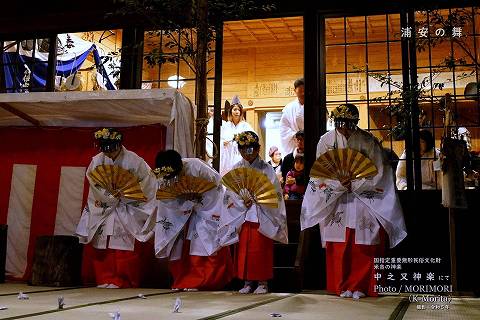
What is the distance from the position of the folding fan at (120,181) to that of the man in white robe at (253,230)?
1.29 metres

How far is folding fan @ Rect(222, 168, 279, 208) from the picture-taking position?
6520 mm

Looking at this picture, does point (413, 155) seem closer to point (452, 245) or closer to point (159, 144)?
point (452, 245)

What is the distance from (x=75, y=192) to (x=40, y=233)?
31.3 inches

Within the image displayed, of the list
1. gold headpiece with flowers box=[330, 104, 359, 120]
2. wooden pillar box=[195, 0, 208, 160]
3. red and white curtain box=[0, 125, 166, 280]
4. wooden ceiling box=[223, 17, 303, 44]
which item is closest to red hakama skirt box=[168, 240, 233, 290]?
wooden pillar box=[195, 0, 208, 160]

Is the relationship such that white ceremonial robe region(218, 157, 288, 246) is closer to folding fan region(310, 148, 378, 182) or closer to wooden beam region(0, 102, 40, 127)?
folding fan region(310, 148, 378, 182)

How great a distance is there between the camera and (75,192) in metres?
8.16

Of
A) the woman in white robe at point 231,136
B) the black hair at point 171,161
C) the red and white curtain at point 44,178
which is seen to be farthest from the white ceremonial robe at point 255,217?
the woman in white robe at point 231,136

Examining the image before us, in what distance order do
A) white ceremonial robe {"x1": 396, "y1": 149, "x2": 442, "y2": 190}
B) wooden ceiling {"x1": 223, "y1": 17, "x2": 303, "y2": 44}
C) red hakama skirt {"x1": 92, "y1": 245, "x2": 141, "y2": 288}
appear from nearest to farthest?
red hakama skirt {"x1": 92, "y1": 245, "x2": 141, "y2": 288}
white ceremonial robe {"x1": 396, "y1": 149, "x2": 442, "y2": 190}
wooden ceiling {"x1": 223, "y1": 17, "x2": 303, "y2": 44}

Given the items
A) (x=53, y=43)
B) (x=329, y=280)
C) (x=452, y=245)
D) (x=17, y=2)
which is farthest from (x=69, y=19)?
(x=452, y=245)

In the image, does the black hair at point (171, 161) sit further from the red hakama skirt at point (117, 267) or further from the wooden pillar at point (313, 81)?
the wooden pillar at point (313, 81)

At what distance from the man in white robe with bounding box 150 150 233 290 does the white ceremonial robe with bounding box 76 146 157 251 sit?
345mm

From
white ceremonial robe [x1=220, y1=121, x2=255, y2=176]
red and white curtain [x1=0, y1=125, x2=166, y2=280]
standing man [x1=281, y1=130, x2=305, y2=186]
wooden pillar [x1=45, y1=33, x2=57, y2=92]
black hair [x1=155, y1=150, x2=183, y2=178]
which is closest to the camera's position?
black hair [x1=155, y1=150, x2=183, y2=178]

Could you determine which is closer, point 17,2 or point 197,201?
point 197,201

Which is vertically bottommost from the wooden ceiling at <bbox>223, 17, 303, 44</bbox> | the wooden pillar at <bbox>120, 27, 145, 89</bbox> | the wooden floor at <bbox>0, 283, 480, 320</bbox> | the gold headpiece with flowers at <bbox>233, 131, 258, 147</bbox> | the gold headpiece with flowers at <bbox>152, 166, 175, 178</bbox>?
the wooden floor at <bbox>0, 283, 480, 320</bbox>
